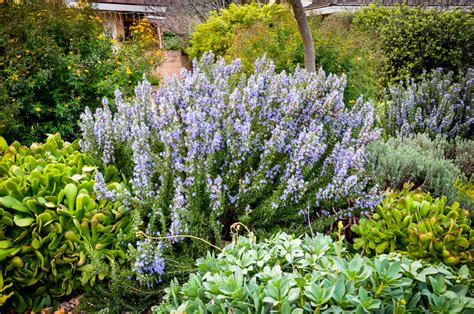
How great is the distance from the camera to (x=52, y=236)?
7.45 ft

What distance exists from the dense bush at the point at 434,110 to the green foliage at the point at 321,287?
3.18m

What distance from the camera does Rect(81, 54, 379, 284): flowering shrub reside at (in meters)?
2.31

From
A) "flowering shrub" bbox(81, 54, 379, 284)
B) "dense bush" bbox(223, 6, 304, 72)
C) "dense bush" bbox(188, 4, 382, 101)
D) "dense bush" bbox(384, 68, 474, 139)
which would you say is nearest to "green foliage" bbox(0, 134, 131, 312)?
"flowering shrub" bbox(81, 54, 379, 284)

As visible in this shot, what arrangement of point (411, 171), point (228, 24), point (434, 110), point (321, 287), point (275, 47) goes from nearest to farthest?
point (321, 287) < point (411, 171) < point (434, 110) < point (275, 47) < point (228, 24)

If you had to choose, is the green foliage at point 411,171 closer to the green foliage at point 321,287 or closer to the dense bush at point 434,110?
the dense bush at point 434,110

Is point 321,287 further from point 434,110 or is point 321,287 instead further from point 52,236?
point 434,110

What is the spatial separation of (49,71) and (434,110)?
4596 millimetres

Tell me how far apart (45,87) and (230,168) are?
387cm

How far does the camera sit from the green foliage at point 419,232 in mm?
2105

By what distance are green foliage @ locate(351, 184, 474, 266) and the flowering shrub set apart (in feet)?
0.57

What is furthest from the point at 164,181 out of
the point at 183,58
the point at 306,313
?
the point at 183,58

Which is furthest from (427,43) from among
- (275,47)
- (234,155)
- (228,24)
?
(234,155)

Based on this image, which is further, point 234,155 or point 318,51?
point 318,51

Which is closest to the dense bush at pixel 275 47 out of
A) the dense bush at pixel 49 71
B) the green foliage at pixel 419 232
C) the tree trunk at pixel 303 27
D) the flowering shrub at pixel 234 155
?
the tree trunk at pixel 303 27
